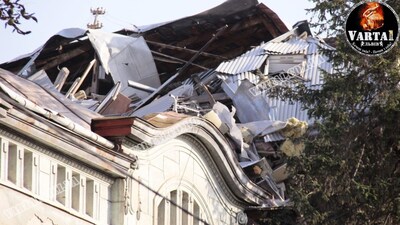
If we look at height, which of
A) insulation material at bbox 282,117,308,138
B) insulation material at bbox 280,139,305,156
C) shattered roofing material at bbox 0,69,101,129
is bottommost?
shattered roofing material at bbox 0,69,101,129

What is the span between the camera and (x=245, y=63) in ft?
140

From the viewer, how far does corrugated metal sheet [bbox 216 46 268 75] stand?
42.2m

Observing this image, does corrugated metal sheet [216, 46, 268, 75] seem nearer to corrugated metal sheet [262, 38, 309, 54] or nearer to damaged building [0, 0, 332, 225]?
damaged building [0, 0, 332, 225]

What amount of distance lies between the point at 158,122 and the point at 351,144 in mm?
3790

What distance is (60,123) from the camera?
2544 centimetres

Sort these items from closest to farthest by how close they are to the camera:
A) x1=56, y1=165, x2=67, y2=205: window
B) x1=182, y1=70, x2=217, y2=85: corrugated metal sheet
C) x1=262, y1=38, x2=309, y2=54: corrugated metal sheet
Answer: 1. x1=56, y1=165, x2=67, y2=205: window
2. x1=182, y1=70, x2=217, y2=85: corrugated metal sheet
3. x1=262, y1=38, x2=309, y2=54: corrugated metal sheet

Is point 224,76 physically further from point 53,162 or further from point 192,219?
point 53,162

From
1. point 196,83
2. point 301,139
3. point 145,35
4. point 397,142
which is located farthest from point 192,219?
point 145,35

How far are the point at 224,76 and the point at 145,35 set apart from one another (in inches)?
190

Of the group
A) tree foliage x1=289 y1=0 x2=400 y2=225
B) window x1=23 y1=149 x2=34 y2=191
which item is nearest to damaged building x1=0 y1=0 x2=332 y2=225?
window x1=23 y1=149 x2=34 y2=191

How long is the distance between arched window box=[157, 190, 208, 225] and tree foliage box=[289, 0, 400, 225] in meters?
2.50

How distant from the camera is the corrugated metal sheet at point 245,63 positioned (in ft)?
138

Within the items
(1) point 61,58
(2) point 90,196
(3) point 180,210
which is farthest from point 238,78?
(2) point 90,196

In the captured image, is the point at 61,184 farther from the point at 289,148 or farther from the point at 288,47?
the point at 288,47
